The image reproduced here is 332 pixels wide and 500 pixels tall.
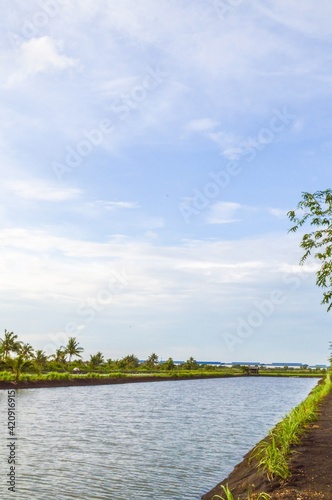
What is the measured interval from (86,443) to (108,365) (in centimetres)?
11994

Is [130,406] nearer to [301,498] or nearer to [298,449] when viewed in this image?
[298,449]

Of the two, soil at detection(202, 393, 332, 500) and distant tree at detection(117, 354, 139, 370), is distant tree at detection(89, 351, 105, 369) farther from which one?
soil at detection(202, 393, 332, 500)

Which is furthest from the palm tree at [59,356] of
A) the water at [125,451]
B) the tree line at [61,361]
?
the water at [125,451]

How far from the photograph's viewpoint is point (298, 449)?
13750mm

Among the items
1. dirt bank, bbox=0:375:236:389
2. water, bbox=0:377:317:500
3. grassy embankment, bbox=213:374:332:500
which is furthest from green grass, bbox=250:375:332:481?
dirt bank, bbox=0:375:236:389

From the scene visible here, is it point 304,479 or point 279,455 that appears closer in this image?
point 304,479

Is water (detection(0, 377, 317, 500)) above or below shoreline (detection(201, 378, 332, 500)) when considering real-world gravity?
below

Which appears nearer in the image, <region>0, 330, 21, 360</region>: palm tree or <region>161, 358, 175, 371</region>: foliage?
<region>0, 330, 21, 360</region>: palm tree

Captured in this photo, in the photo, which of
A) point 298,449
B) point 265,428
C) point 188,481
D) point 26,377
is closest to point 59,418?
point 265,428

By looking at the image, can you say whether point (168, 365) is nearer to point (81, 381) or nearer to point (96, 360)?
point (96, 360)

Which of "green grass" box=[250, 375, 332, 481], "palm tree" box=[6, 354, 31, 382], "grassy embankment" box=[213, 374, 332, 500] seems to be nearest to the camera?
"grassy embankment" box=[213, 374, 332, 500]

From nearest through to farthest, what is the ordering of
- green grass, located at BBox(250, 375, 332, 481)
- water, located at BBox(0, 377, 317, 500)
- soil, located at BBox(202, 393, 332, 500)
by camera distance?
soil, located at BBox(202, 393, 332, 500)
green grass, located at BBox(250, 375, 332, 481)
water, located at BBox(0, 377, 317, 500)

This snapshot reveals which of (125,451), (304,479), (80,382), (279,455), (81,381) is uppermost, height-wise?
(279,455)

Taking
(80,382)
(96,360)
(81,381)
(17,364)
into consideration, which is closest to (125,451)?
(17,364)
